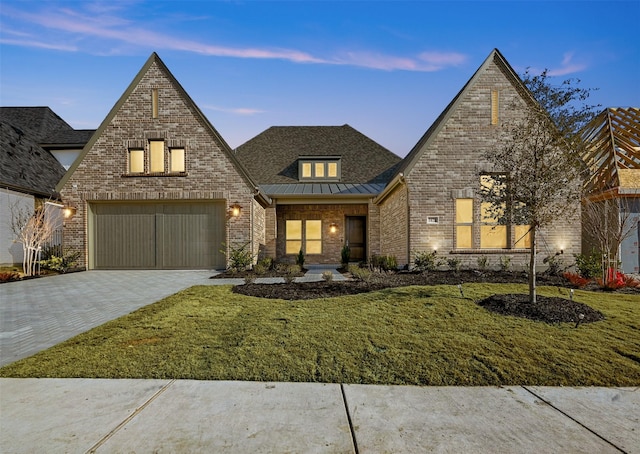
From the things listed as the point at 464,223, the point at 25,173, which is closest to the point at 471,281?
the point at 464,223

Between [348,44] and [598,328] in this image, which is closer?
[598,328]

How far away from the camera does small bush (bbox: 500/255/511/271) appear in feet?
37.7

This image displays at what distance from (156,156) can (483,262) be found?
1382 cm

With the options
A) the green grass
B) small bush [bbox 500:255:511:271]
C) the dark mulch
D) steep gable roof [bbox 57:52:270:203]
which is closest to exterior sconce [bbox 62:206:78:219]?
steep gable roof [bbox 57:52:270:203]

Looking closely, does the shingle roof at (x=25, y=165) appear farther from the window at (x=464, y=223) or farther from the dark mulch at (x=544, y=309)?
the window at (x=464, y=223)

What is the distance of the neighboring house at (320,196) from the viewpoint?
1742 centimetres

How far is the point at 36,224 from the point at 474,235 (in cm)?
1651

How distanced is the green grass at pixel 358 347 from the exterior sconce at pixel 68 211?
33.8 feet

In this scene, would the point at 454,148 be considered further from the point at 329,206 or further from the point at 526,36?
the point at 329,206

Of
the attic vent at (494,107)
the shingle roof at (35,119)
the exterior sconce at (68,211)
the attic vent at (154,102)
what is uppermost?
the shingle roof at (35,119)

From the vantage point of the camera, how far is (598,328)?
507 cm

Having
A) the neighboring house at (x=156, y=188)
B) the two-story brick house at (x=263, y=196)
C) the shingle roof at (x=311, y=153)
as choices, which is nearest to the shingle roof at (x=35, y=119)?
the neighboring house at (x=156, y=188)

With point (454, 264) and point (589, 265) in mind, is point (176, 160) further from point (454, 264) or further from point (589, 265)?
point (589, 265)

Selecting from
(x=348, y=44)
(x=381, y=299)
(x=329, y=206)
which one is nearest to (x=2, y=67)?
(x=348, y=44)
